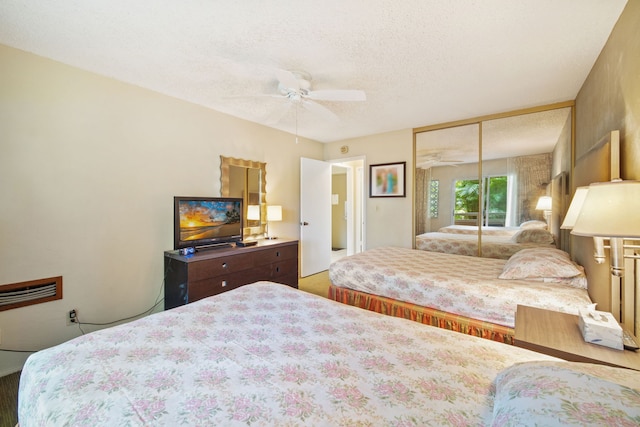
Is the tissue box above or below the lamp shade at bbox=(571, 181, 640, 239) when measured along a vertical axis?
below

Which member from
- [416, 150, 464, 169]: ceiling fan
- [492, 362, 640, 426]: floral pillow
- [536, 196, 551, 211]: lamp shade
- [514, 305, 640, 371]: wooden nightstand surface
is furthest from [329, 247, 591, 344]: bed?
[416, 150, 464, 169]: ceiling fan

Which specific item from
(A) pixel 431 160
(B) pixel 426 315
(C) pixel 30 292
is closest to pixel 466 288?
(B) pixel 426 315

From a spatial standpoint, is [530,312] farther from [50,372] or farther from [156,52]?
[156,52]

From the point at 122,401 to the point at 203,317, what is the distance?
64 cm

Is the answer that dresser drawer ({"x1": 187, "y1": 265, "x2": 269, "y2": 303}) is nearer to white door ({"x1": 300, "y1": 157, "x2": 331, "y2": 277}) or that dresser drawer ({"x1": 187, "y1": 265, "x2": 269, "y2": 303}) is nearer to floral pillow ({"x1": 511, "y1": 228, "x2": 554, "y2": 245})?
white door ({"x1": 300, "y1": 157, "x2": 331, "y2": 277})

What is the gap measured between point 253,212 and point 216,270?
1195 millimetres

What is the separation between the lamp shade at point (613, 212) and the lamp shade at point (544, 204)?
7.63 feet

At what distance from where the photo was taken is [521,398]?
2.17 ft

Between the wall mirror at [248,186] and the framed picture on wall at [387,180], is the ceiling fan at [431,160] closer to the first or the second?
the framed picture on wall at [387,180]

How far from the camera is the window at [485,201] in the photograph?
10.8 feet

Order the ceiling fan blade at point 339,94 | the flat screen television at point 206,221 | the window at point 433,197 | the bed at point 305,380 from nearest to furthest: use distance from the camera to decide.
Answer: the bed at point 305,380, the ceiling fan blade at point 339,94, the flat screen television at point 206,221, the window at point 433,197

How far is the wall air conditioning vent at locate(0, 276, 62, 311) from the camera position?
200 cm

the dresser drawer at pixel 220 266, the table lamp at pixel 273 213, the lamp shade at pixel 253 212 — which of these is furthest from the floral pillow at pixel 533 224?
the lamp shade at pixel 253 212

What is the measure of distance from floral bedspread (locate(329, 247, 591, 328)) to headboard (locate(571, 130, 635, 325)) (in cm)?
11
